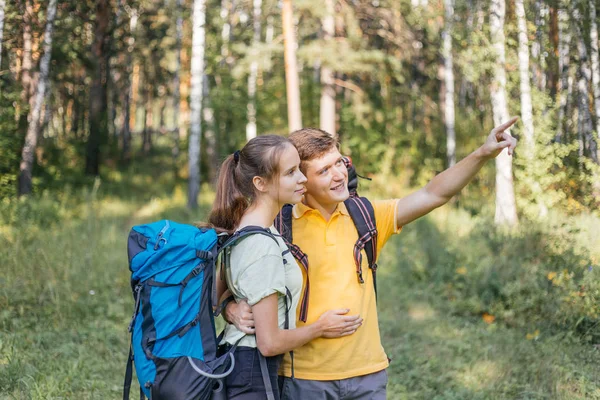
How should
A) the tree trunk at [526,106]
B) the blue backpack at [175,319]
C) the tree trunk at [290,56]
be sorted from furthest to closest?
1. the tree trunk at [290,56]
2. the tree trunk at [526,106]
3. the blue backpack at [175,319]

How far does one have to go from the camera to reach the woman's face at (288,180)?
252cm

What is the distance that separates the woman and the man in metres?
0.10

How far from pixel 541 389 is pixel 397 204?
2.65 meters

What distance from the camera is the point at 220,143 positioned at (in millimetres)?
20219

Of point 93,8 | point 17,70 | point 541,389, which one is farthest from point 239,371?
point 93,8

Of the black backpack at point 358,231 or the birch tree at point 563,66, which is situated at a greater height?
the birch tree at point 563,66

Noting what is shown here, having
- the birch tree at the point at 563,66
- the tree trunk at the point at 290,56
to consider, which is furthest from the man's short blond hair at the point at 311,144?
the tree trunk at the point at 290,56

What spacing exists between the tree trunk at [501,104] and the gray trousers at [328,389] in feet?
27.1

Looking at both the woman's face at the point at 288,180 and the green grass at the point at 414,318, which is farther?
the green grass at the point at 414,318

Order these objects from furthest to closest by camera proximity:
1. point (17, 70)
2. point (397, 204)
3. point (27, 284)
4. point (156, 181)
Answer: point (156, 181), point (17, 70), point (27, 284), point (397, 204)

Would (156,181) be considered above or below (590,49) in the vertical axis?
below

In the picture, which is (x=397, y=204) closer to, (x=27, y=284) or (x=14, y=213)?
(x=27, y=284)

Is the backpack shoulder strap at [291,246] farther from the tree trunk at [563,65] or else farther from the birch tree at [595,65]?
the tree trunk at [563,65]

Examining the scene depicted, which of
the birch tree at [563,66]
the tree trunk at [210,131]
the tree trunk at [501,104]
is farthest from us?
the tree trunk at [210,131]
